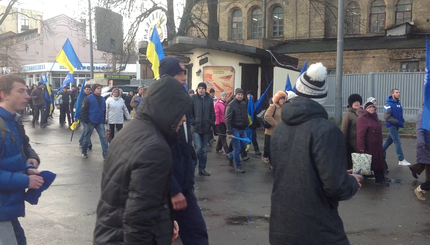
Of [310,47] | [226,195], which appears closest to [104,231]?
[226,195]

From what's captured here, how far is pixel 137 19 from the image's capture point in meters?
22.3

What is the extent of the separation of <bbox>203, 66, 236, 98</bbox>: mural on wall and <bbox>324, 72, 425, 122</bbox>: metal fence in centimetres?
411

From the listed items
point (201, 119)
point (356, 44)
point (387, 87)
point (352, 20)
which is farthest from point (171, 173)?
point (352, 20)

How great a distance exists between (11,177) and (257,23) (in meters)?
34.7

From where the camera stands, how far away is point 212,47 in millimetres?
19375

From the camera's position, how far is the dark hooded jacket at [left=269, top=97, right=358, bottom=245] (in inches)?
112

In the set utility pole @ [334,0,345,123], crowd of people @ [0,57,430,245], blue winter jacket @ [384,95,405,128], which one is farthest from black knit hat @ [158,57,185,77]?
utility pole @ [334,0,345,123]

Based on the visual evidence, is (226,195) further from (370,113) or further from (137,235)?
(137,235)

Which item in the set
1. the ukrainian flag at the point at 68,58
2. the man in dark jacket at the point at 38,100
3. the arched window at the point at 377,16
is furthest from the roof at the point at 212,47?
the arched window at the point at 377,16

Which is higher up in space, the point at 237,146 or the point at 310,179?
the point at 310,179

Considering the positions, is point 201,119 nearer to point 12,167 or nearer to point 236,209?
point 236,209

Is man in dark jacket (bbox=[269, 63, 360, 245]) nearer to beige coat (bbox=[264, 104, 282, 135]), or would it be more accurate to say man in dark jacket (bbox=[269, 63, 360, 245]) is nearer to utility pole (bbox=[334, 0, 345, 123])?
beige coat (bbox=[264, 104, 282, 135])

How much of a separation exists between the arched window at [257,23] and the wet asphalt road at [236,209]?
26.9 m

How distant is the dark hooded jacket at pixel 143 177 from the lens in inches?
101
